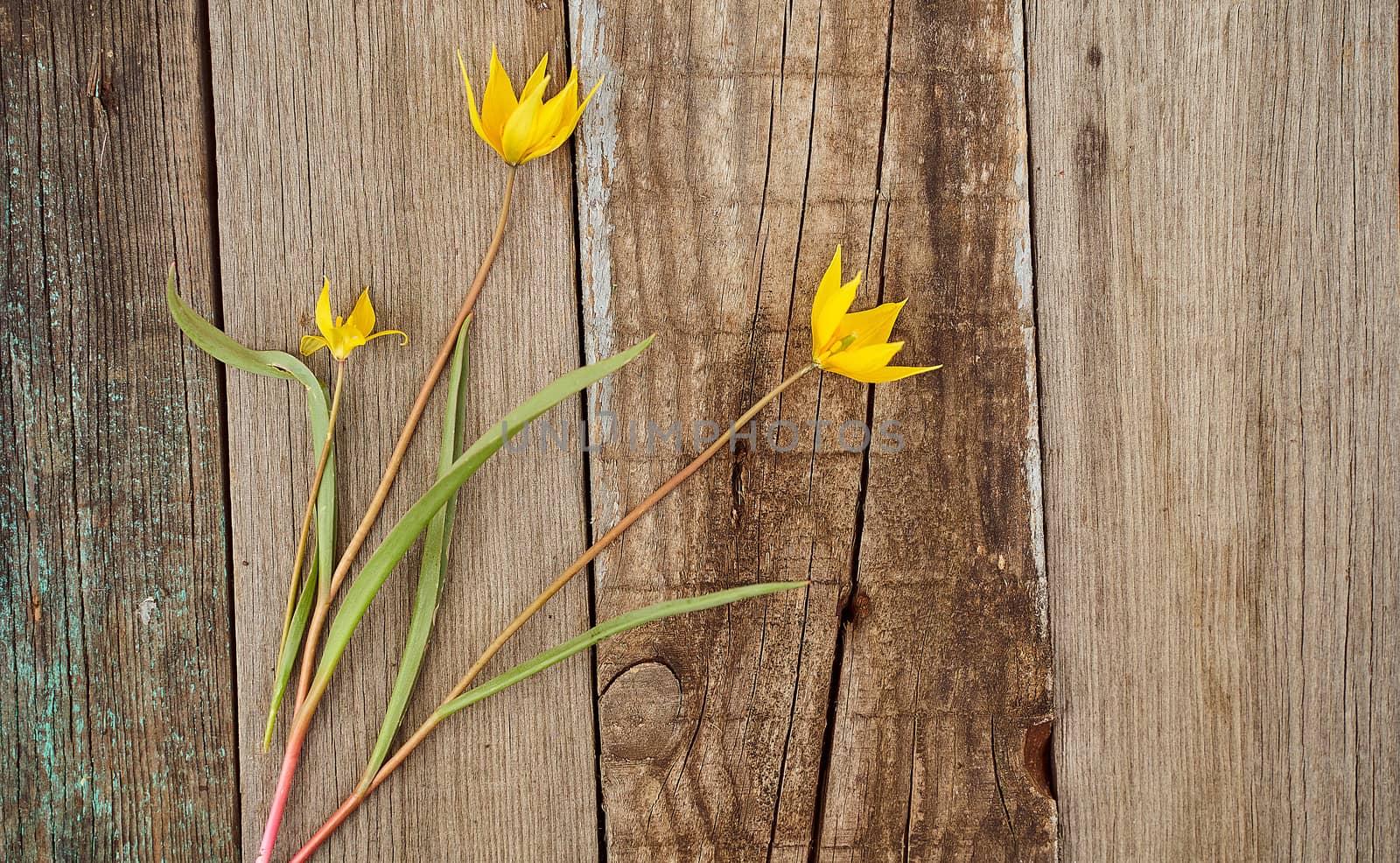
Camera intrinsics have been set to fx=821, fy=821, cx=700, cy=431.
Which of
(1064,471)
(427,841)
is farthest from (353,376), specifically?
(1064,471)

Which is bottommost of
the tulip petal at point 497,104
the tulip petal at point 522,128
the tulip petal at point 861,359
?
the tulip petal at point 861,359

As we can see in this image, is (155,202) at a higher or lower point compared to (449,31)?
lower

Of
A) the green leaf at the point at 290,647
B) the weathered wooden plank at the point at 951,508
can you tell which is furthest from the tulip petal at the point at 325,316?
the weathered wooden plank at the point at 951,508

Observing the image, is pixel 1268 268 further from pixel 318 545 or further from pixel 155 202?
pixel 155 202

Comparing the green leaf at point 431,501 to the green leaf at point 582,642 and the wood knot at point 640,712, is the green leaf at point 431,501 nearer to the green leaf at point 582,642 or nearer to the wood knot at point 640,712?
the green leaf at point 582,642

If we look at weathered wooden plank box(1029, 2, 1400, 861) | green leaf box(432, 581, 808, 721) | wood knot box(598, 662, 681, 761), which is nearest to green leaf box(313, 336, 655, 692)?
green leaf box(432, 581, 808, 721)

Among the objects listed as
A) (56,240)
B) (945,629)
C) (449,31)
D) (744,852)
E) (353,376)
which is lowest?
(744,852)
